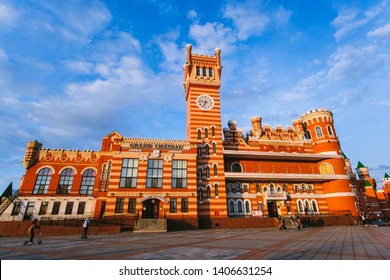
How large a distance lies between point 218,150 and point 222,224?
34.8 feet

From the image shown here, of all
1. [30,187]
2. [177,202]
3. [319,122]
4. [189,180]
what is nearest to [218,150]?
[189,180]

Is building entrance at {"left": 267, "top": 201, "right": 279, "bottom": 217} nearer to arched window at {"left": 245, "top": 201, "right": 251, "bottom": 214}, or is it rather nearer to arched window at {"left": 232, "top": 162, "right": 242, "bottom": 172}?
arched window at {"left": 245, "top": 201, "right": 251, "bottom": 214}

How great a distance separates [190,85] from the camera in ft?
110

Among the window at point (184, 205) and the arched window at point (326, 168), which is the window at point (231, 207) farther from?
the arched window at point (326, 168)

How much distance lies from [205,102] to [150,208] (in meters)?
18.7

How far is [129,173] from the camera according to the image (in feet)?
87.4

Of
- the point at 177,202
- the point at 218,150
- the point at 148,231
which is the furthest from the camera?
the point at 218,150

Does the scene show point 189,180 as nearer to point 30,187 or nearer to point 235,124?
point 235,124

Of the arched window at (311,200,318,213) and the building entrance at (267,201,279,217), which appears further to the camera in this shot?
the arched window at (311,200,318,213)

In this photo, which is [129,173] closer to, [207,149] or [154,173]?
[154,173]

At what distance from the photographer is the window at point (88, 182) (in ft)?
99.2

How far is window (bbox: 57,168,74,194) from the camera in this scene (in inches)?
1167

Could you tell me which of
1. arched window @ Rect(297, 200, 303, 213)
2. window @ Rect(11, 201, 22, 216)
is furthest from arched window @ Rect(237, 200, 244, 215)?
window @ Rect(11, 201, 22, 216)

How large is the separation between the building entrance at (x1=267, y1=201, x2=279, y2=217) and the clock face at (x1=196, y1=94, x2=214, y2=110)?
60.0 ft
